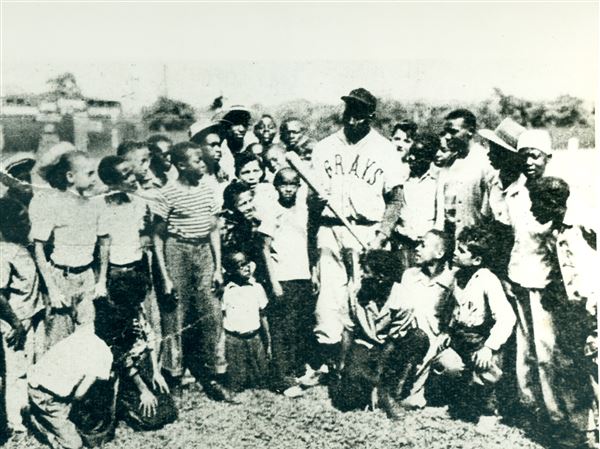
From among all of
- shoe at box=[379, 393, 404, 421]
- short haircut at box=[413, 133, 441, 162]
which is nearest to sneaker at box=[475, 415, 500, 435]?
shoe at box=[379, 393, 404, 421]

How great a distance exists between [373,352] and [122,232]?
70.1 inches

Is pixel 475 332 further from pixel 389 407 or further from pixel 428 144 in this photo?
pixel 428 144

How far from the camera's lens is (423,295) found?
5254mm

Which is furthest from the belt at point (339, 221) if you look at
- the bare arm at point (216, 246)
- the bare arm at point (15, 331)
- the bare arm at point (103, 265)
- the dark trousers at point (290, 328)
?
the bare arm at point (15, 331)

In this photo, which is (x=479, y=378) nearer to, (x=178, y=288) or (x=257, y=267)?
(x=257, y=267)

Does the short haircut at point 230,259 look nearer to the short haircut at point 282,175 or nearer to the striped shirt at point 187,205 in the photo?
the striped shirt at point 187,205

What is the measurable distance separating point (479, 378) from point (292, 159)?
6.12 feet

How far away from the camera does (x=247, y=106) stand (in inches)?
203

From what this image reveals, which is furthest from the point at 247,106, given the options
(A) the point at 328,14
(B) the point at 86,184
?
(B) the point at 86,184

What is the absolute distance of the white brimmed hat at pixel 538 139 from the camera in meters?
5.24

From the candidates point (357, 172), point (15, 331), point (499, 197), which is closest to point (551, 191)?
point (499, 197)

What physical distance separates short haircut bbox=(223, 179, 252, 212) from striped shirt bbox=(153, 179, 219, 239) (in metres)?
0.07

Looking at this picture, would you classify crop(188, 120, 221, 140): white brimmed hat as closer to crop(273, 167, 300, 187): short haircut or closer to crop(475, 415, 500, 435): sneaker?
crop(273, 167, 300, 187): short haircut

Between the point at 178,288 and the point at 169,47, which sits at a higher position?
the point at 169,47
